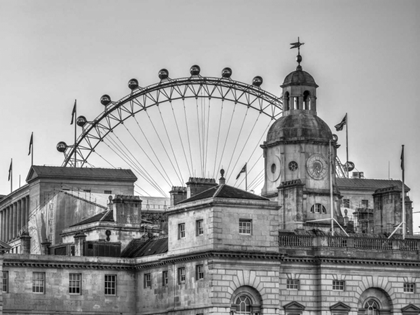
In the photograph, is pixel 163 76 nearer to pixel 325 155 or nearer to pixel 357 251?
pixel 325 155

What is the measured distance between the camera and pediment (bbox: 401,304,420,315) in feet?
450

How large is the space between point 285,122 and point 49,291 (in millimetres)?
32082

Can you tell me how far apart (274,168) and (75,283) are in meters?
27.0

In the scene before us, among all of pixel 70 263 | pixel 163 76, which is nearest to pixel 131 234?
pixel 70 263

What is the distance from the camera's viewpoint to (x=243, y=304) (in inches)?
5108

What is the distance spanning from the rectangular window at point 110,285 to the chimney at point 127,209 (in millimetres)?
8543

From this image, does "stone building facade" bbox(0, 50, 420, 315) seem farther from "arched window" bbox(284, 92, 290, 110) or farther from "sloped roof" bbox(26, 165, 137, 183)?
"sloped roof" bbox(26, 165, 137, 183)

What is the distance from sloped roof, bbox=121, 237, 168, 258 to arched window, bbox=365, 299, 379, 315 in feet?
59.2

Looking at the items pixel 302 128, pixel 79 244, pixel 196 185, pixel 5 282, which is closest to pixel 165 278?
pixel 79 244

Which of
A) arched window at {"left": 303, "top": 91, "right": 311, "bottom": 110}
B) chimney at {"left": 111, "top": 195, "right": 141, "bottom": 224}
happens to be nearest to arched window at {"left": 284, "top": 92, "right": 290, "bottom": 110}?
arched window at {"left": 303, "top": 91, "right": 311, "bottom": 110}

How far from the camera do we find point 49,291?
135375 mm

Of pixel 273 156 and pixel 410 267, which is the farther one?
pixel 273 156

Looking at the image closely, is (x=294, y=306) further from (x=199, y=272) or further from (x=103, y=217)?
(x=103, y=217)

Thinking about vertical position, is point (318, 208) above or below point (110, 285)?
above
